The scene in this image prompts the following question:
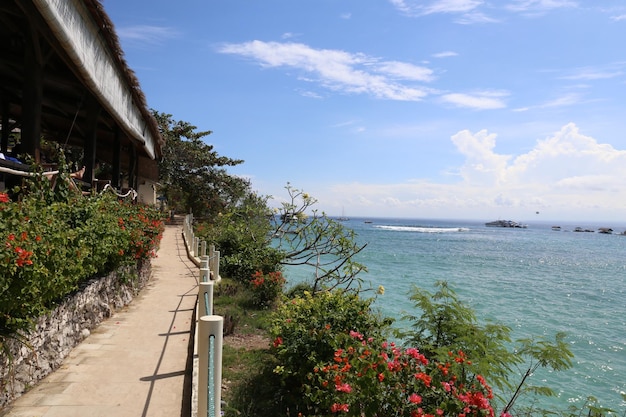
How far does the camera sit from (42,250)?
149 inches

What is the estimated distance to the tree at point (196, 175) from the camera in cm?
3170

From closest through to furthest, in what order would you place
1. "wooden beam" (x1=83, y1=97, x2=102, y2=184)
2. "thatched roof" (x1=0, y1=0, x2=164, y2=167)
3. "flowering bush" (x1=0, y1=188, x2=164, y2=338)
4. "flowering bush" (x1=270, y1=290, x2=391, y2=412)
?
"flowering bush" (x1=0, y1=188, x2=164, y2=338)
"flowering bush" (x1=270, y1=290, x2=391, y2=412)
"thatched roof" (x1=0, y1=0, x2=164, y2=167)
"wooden beam" (x1=83, y1=97, x2=102, y2=184)

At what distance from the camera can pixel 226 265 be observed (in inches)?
537

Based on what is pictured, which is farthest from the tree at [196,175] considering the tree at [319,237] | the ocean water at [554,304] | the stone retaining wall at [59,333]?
the stone retaining wall at [59,333]

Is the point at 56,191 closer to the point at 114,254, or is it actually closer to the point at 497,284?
the point at 114,254

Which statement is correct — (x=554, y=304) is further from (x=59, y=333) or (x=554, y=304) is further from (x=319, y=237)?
(x=59, y=333)

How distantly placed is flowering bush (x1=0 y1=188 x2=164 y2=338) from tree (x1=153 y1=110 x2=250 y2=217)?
25.1 metres

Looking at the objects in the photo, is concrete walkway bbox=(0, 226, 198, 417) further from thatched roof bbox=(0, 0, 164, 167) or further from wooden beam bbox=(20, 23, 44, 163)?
thatched roof bbox=(0, 0, 164, 167)

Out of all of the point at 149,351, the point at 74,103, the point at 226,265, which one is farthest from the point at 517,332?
the point at 74,103

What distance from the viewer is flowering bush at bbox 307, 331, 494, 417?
143 inches

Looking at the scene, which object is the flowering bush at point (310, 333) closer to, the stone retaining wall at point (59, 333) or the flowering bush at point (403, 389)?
the flowering bush at point (403, 389)

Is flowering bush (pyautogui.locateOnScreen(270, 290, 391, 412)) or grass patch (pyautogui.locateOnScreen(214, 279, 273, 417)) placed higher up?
flowering bush (pyautogui.locateOnScreen(270, 290, 391, 412))

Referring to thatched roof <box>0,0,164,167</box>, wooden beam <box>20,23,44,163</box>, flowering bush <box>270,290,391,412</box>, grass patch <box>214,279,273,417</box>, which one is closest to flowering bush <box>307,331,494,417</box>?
flowering bush <box>270,290,391,412</box>

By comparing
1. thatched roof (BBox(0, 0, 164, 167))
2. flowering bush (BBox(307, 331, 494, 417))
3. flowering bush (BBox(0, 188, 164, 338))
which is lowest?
flowering bush (BBox(307, 331, 494, 417))
